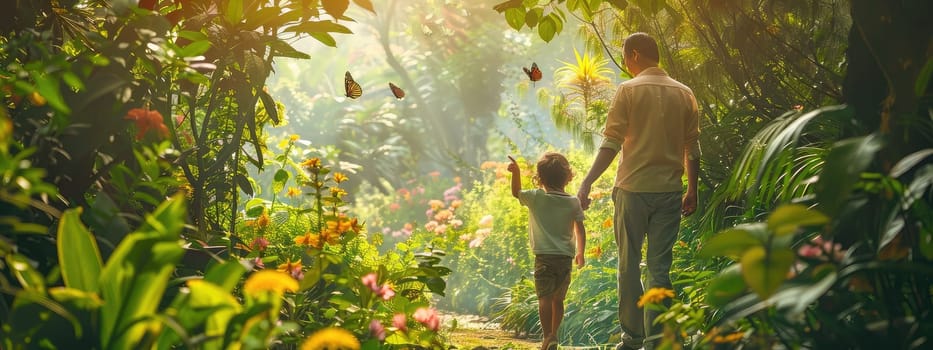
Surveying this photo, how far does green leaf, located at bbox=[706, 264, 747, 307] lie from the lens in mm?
1378

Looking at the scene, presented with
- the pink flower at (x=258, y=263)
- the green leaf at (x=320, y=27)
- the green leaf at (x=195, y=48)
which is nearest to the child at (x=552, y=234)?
the green leaf at (x=320, y=27)

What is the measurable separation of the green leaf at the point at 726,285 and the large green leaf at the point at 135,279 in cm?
90

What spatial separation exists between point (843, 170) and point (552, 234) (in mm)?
3255

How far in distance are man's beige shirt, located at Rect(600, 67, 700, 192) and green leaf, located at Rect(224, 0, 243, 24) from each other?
181 centimetres

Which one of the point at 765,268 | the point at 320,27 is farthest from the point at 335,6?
the point at 765,268

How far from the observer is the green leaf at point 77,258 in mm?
1598

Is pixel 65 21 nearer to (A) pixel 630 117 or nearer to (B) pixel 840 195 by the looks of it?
(B) pixel 840 195

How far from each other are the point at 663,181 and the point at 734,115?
84 centimetres

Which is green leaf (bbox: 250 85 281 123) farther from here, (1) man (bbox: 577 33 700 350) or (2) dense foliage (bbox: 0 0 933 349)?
(1) man (bbox: 577 33 700 350)

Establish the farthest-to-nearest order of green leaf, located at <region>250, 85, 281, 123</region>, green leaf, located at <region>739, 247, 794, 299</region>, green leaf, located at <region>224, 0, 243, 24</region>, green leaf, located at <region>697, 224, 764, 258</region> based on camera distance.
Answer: green leaf, located at <region>250, 85, 281, 123</region>
green leaf, located at <region>224, 0, 243, 24</region>
green leaf, located at <region>697, 224, 764, 258</region>
green leaf, located at <region>739, 247, 794, 299</region>

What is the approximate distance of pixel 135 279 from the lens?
5.12 feet

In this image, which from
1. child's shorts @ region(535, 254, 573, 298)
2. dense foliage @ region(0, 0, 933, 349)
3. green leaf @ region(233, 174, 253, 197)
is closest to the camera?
dense foliage @ region(0, 0, 933, 349)

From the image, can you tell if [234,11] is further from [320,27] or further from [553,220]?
[553,220]

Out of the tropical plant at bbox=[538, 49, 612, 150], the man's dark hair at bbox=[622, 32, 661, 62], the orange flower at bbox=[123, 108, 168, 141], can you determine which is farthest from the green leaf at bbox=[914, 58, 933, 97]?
the tropical plant at bbox=[538, 49, 612, 150]
